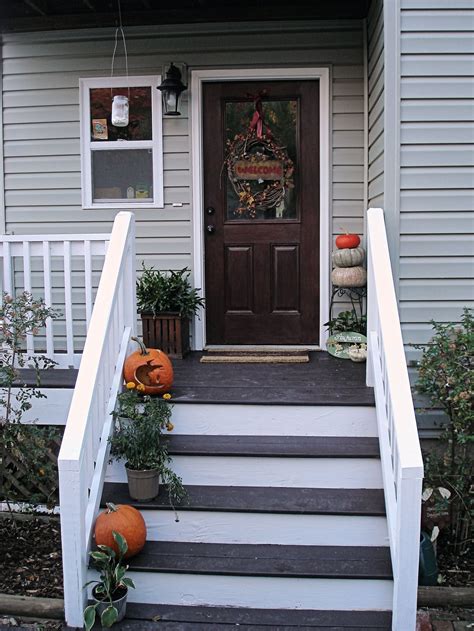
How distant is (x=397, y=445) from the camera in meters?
2.96

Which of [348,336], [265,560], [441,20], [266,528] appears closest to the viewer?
[265,560]

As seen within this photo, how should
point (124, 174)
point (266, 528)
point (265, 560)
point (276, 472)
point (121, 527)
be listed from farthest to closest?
point (124, 174)
point (276, 472)
point (266, 528)
point (265, 560)
point (121, 527)

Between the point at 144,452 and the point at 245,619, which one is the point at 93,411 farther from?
the point at 245,619

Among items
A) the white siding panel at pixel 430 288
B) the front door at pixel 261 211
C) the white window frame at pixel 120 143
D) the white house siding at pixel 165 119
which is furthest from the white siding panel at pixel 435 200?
the white window frame at pixel 120 143

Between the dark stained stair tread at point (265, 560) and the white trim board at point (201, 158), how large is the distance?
231 cm

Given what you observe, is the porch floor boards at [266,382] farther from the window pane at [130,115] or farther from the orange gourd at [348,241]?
the window pane at [130,115]

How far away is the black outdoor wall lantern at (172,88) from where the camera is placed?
205 inches

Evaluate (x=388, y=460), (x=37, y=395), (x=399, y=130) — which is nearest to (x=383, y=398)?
(x=388, y=460)

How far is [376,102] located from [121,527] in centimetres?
305

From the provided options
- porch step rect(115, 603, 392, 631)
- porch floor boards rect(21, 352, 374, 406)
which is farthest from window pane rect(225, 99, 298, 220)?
porch step rect(115, 603, 392, 631)

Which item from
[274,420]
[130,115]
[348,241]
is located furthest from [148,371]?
[130,115]

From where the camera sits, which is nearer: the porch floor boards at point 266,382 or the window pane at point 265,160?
the porch floor boards at point 266,382

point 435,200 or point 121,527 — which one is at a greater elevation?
point 435,200

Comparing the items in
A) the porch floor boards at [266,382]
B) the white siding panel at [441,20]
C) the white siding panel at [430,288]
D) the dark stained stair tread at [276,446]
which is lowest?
the dark stained stair tread at [276,446]
